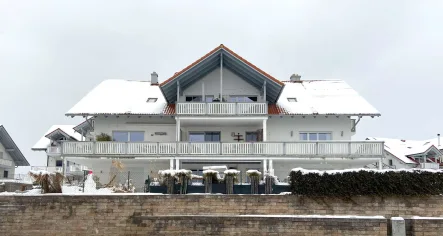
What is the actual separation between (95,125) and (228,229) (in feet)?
50.2

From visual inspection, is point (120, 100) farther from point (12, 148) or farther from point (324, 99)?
point (12, 148)

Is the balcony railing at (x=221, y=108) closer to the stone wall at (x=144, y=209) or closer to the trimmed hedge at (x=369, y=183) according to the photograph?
the trimmed hedge at (x=369, y=183)

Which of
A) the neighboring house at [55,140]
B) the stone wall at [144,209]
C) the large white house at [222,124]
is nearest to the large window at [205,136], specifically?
the large white house at [222,124]

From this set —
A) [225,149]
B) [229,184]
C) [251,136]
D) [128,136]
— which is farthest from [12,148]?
[229,184]

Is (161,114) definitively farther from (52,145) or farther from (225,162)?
(52,145)

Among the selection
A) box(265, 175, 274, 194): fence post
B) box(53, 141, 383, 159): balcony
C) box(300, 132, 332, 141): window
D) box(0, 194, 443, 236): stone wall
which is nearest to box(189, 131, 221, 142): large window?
box(53, 141, 383, 159): balcony

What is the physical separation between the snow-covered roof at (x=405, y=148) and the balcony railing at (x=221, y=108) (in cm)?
2712

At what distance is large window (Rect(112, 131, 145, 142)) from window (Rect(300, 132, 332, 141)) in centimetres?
1018

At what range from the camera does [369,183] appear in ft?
59.9

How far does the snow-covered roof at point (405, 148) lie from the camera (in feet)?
158

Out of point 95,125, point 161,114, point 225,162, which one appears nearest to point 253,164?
point 225,162

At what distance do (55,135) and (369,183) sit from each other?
1625 inches

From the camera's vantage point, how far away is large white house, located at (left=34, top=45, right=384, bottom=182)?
26453 mm

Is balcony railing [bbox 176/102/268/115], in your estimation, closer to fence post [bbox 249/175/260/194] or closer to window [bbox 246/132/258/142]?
window [bbox 246/132/258/142]
